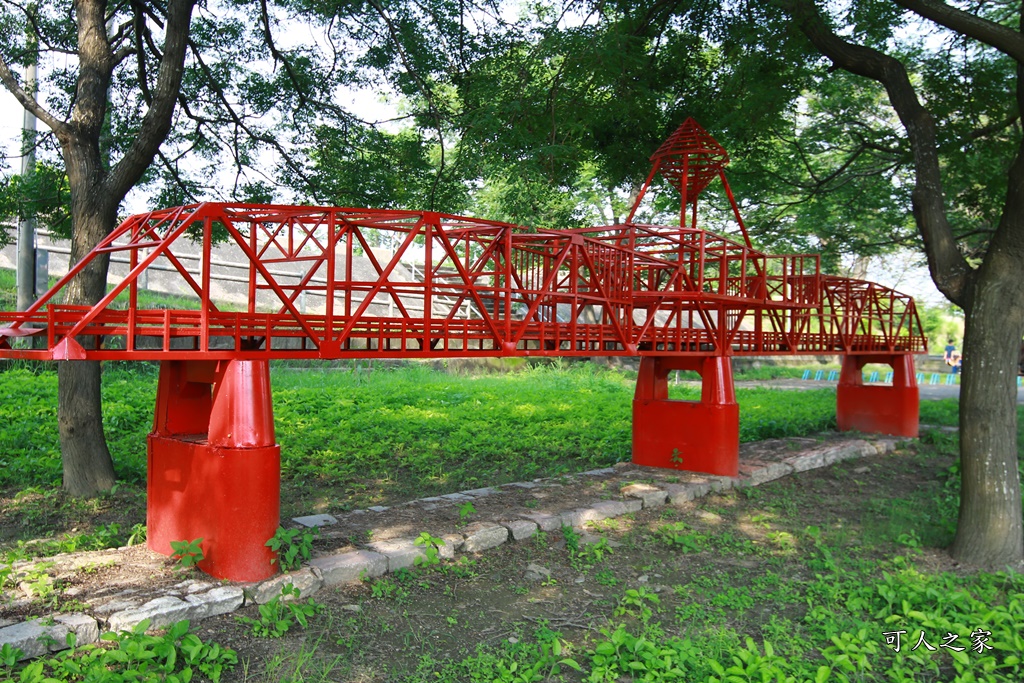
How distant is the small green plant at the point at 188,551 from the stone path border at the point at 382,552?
0.21 m

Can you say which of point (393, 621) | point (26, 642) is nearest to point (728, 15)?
point (393, 621)

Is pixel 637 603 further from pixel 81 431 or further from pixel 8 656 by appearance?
pixel 81 431

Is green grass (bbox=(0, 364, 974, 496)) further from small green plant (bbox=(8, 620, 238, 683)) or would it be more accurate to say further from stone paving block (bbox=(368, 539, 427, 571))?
small green plant (bbox=(8, 620, 238, 683))

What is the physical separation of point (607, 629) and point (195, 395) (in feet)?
12.3

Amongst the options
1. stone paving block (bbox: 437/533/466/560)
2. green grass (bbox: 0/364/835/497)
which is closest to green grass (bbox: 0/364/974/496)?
green grass (bbox: 0/364/835/497)

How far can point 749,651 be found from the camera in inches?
203

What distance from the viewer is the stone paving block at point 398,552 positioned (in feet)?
20.9

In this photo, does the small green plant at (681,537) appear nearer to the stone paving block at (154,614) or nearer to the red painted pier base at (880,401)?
the stone paving block at (154,614)

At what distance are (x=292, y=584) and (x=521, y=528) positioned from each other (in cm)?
239

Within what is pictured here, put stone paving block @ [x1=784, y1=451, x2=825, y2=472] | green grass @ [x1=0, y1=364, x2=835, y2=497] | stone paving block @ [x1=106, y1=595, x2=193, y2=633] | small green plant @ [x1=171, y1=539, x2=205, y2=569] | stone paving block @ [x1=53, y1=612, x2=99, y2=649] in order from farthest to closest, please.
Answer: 1. stone paving block @ [x1=784, y1=451, x2=825, y2=472]
2. green grass @ [x1=0, y1=364, x2=835, y2=497]
3. small green plant @ [x1=171, y1=539, x2=205, y2=569]
4. stone paving block @ [x1=106, y1=595, x2=193, y2=633]
5. stone paving block @ [x1=53, y1=612, x2=99, y2=649]

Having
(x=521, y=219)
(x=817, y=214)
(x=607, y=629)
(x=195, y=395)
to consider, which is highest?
(x=817, y=214)

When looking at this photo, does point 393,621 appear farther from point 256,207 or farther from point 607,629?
point 256,207

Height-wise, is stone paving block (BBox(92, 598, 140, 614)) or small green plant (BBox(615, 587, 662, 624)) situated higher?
stone paving block (BBox(92, 598, 140, 614))

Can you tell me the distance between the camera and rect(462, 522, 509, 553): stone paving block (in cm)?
700
